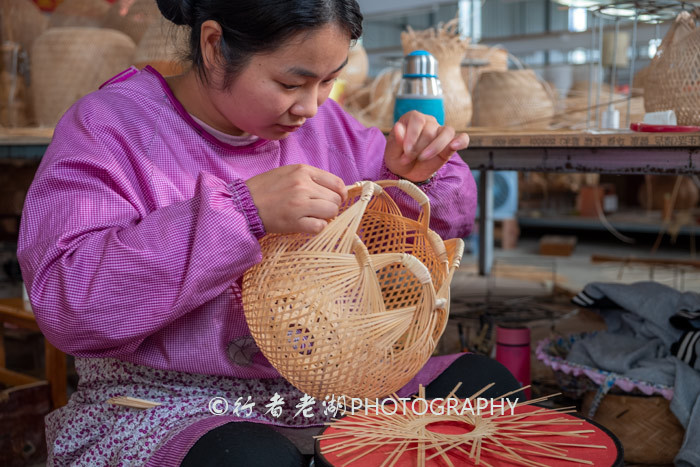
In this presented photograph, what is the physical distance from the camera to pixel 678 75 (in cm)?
153

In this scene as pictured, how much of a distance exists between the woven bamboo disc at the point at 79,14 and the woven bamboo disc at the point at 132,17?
0.17 meters

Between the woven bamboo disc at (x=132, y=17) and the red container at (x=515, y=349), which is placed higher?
the woven bamboo disc at (x=132, y=17)

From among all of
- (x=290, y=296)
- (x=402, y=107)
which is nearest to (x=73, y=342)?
(x=290, y=296)

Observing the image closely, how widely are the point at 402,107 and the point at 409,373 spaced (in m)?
0.82

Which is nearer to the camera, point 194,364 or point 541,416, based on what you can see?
point 541,416

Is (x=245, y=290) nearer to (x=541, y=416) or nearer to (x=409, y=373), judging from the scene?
(x=409, y=373)

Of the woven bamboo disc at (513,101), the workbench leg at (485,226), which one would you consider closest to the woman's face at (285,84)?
the woven bamboo disc at (513,101)

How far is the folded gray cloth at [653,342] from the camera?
145cm

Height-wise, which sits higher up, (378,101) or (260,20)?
(260,20)

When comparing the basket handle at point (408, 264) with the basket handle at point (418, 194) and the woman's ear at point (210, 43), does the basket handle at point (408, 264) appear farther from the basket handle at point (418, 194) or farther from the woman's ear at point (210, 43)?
the woman's ear at point (210, 43)

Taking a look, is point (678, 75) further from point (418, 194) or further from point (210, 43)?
point (210, 43)

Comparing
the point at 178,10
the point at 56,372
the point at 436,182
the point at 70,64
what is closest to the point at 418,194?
the point at 436,182

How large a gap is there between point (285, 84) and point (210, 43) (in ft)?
0.39

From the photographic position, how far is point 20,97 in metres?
2.83
